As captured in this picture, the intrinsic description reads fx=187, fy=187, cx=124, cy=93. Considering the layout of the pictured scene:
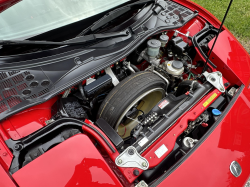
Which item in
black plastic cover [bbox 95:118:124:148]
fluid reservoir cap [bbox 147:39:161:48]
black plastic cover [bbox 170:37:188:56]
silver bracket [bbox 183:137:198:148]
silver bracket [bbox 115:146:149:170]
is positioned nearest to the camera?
silver bracket [bbox 115:146:149:170]

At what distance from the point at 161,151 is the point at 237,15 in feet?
13.0

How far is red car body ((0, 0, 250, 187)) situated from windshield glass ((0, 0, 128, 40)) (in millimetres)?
269

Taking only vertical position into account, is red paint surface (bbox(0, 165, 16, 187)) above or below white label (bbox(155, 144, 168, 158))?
above

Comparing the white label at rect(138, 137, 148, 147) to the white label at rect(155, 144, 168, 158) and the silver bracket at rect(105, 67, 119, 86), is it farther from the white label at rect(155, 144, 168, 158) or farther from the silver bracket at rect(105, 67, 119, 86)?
the silver bracket at rect(105, 67, 119, 86)

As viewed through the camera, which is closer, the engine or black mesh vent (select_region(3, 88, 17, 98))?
the engine

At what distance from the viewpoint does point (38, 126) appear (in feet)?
4.39

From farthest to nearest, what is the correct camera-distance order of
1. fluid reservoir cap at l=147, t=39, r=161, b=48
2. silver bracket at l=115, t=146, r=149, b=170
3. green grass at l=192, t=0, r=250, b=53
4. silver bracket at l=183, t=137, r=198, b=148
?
green grass at l=192, t=0, r=250, b=53, fluid reservoir cap at l=147, t=39, r=161, b=48, silver bracket at l=183, t=137, r=198, b=148, silver bracket at l=115, t=146, r=149, b=170

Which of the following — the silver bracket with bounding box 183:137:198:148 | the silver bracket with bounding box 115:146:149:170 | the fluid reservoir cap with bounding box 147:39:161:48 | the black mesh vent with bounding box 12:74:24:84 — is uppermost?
the black mesh vent with bounding box 12:74:24:84

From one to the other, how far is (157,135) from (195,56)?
3.49 feet

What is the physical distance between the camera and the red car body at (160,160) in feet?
3.48

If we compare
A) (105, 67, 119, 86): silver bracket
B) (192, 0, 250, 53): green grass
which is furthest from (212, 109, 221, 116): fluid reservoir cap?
(192, 0, 250, 53): green grass

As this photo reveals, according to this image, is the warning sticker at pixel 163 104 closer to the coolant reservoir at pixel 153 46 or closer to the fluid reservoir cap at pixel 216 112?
the fluid reservoir cap at pixel 216 112

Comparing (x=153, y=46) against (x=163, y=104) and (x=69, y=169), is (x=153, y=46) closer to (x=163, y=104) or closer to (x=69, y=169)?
(x=163, y=104)

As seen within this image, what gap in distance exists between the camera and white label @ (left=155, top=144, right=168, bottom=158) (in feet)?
4.24
